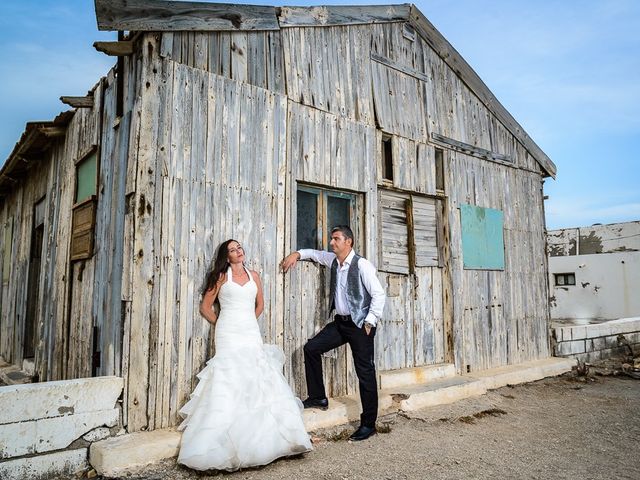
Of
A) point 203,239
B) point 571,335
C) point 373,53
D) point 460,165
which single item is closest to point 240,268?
point 203,239

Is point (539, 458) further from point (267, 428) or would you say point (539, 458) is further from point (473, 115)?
point (473, 115)

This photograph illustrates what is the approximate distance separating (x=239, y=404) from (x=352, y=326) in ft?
5.12

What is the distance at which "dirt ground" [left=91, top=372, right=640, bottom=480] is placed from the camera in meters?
3.99

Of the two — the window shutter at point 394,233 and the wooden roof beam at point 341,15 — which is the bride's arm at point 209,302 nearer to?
the window shutter at point 394,233

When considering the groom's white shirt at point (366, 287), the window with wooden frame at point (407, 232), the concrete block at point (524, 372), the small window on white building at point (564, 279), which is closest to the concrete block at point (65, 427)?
the groom's white shirt at point (366, 287)

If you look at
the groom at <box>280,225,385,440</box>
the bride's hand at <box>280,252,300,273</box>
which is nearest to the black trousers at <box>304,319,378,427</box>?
the groom at <box>280,225,385,440</box>

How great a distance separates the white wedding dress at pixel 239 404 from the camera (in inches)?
150

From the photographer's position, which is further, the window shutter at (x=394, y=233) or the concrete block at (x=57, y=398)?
the window shutter at (x=394, y=233)

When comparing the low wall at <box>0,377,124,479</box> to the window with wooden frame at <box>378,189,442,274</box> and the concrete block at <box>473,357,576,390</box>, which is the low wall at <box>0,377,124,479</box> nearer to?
the window with wooden frame at <box>378,189,442,274</box>

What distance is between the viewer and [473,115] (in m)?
8.57

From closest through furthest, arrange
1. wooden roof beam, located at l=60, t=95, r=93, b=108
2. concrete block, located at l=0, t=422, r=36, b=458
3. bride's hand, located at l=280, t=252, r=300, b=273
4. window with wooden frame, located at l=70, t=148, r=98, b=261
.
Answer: concrete block, located at l=0, t=422, r=36, b=458
bride's hand, located at l=280, t=252, r=300, b=273
window with wooden frame, located at l=70, t=148, r=98, b=261
wooden roof beam, located at l=60, t=95, r=93, b=108

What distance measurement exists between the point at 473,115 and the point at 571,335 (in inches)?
202

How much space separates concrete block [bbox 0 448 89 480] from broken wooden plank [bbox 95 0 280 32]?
3906 millimetres

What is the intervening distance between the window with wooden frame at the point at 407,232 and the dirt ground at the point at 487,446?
2.14 m
